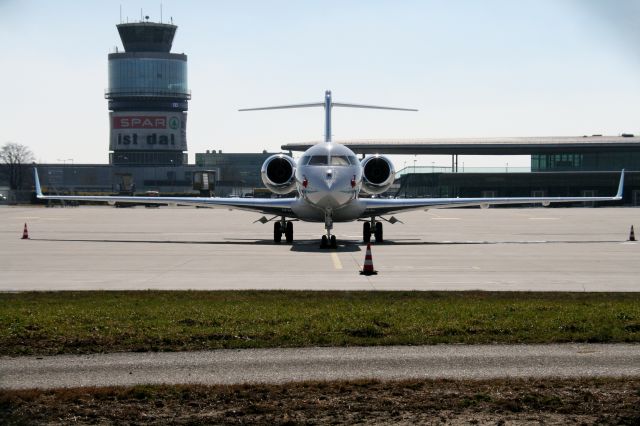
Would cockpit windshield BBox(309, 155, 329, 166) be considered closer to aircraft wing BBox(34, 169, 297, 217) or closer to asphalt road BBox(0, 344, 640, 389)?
aircraft wing BBox(34, 169, 297, 217)

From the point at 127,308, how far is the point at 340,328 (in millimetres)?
4468

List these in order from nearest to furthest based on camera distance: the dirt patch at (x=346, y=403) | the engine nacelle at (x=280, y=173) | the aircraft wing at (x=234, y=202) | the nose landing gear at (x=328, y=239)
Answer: the dirt patch at (x=346, y=403), the nose landing gear at (x=328, y=239), the aircraft wing at (x=234, y=202), the engine nacelle at (x=280, y=173)

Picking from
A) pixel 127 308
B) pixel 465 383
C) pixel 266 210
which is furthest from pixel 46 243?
pixel 465 383

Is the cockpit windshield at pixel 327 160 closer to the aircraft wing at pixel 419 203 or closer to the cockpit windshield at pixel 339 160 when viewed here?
the cockpit windshield at pixel 339 160

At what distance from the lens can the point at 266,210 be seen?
39.9m

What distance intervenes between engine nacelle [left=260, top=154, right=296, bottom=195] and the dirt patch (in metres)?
28.4

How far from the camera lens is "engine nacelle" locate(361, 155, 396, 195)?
3966cm

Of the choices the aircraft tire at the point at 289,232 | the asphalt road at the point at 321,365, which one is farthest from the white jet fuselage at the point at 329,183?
the asphalt road at the point at 321,365

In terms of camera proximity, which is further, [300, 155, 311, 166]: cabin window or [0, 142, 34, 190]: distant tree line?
[0, 142, 34, 190]: distant tree line

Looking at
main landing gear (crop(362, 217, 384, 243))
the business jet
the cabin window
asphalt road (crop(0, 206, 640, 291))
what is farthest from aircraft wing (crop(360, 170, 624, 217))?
the cabin window

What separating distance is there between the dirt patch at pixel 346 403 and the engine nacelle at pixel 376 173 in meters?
28.4

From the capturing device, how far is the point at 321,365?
12.6 meters

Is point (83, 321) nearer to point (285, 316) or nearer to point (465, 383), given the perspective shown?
point (285, 316)

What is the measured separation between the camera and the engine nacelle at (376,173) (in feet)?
130
